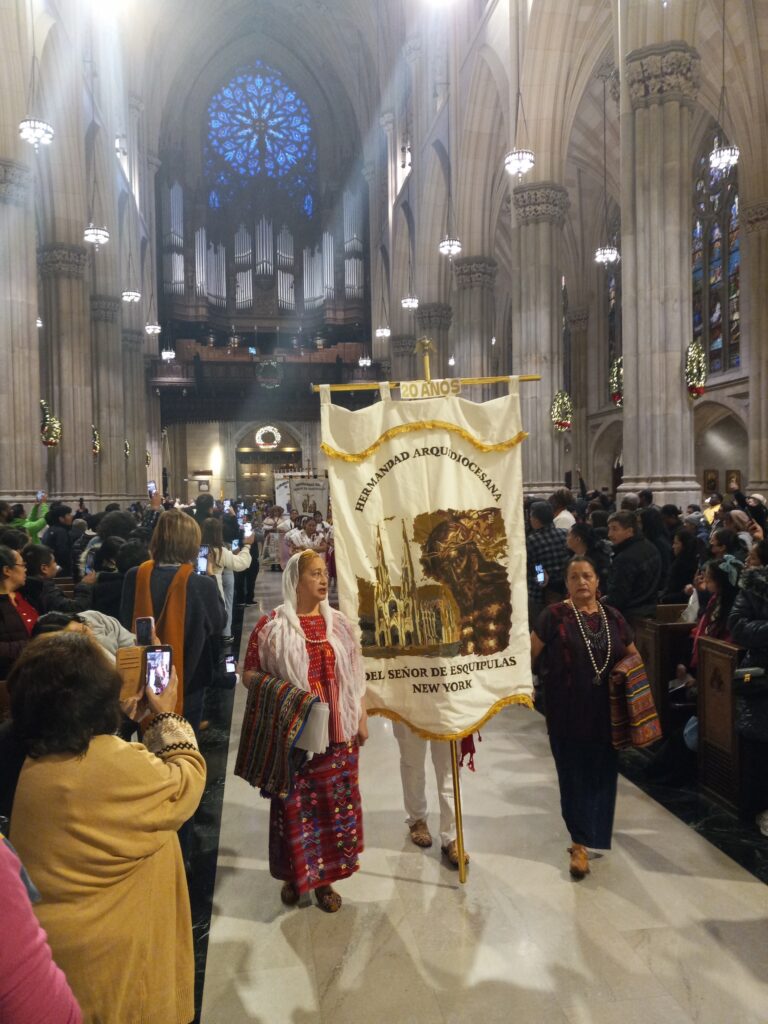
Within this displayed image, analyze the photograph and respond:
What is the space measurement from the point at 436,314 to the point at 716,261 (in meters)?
7.44

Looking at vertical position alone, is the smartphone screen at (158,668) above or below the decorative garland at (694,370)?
below

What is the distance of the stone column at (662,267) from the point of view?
33.2 ft

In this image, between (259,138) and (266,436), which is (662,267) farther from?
(259,138)

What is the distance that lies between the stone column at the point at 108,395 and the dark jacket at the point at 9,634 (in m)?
16.0

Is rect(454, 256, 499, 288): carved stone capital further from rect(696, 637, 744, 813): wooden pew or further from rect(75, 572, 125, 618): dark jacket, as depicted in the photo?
rect(75, 572, 125, 618): dark jacket

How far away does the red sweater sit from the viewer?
50.3 inches

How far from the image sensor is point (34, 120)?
37.1 ft

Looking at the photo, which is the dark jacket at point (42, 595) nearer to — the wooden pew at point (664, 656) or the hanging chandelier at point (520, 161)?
the wooden pew at point (664, 656)

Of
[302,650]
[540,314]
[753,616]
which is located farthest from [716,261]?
[302,650]

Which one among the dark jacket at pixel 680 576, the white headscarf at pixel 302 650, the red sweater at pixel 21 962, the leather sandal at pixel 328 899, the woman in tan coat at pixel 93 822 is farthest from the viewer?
the dark jacket at pixel 680 576

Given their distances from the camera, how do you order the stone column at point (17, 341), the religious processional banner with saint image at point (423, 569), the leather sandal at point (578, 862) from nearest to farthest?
the religious processional banner with saint image at point (423, 569) < the leather sandal at point (578, 862) < the stone column at point (17, 341)

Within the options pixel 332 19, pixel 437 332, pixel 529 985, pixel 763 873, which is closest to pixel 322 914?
pixel 529 985

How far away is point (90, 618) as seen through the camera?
3.42 meters

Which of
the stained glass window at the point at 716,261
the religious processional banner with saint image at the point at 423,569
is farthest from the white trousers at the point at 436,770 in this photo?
the stained glass window at the point at 716,261
